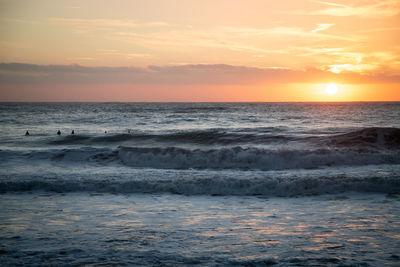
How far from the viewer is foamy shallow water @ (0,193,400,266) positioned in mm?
4352

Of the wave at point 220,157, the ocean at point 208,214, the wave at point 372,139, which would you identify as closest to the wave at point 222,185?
the ocean at point 208,214

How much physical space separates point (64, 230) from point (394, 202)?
7.25m

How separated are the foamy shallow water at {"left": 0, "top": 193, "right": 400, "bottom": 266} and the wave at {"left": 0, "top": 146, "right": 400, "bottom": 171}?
5.35 metres

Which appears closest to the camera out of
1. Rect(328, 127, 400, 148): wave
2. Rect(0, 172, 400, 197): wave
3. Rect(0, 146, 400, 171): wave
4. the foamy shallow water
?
the foamy shallow water

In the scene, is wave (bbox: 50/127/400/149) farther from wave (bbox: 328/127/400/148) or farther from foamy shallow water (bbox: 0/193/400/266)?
foamy shallow water (bbox: 0/193/400/266)

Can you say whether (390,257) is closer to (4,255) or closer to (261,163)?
(4,255)

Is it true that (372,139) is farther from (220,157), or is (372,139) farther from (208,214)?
(208,214)

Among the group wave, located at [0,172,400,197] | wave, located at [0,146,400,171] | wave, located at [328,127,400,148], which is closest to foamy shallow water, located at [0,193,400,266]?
wave, located at [0,172,400,197]

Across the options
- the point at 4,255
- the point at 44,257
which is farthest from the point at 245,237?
the point at 4,255

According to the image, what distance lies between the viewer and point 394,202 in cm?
727

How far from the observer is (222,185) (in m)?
9.23

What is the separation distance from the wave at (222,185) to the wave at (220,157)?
11.4 feet

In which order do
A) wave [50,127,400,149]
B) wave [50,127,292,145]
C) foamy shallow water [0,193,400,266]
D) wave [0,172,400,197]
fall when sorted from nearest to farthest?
foamy shallow water [0,193,400,266]
wave [0,172,400,197]
wave [50,127,400,149]
wave [50,127,292,145]

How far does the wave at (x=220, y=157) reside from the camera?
518 inches
